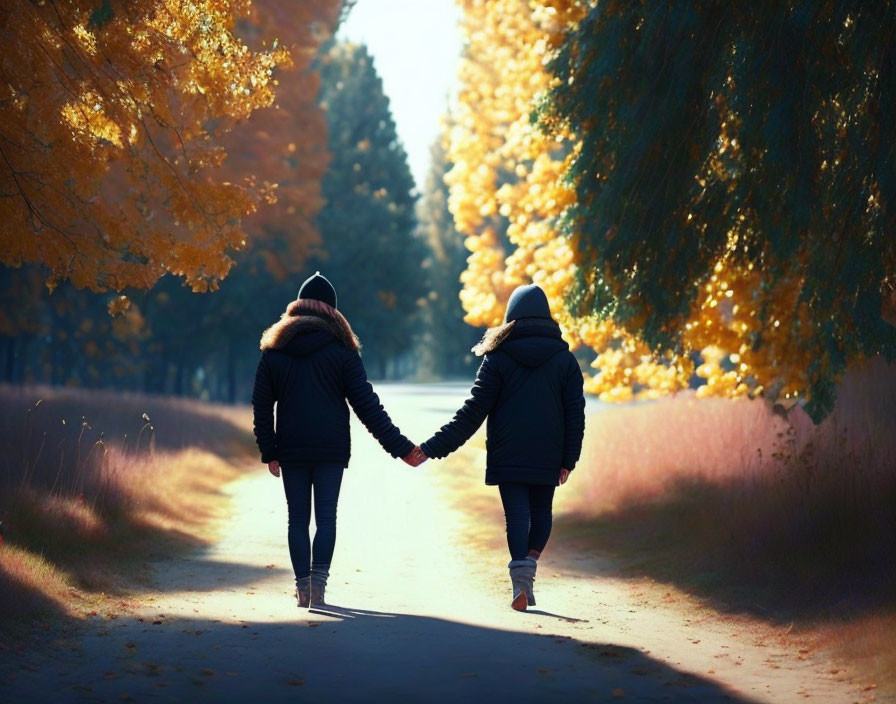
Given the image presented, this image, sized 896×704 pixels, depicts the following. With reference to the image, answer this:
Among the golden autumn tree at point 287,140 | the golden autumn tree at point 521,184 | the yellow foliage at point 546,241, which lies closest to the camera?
the yellow foliage at point 546,241

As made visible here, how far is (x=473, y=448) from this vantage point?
90.9 feet

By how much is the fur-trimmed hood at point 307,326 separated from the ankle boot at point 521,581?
1.88 m

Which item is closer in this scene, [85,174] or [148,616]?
[148,616]

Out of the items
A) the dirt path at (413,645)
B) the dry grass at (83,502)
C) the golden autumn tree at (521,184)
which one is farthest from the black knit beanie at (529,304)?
the dry grass at (83,502)

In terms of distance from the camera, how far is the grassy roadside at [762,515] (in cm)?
951

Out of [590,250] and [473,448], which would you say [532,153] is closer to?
[590,250]

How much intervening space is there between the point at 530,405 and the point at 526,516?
30.3 inches

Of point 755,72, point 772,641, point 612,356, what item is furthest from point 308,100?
point 772,641

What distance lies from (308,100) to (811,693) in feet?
84.0

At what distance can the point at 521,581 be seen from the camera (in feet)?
31.2

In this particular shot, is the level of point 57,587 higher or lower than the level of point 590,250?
lower

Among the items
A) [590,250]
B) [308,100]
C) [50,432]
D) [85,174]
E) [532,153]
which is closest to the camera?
[85,174]

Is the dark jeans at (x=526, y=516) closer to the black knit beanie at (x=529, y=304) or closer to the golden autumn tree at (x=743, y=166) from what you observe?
the black knit beanie at (x=529, y=304)

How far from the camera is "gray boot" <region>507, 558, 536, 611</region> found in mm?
9445
